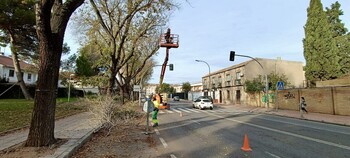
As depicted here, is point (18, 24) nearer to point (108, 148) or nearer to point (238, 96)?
point (108, 148)

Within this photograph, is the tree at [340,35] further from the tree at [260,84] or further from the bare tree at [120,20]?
the bare tree at [120,20]

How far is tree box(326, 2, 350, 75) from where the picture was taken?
28.4 m

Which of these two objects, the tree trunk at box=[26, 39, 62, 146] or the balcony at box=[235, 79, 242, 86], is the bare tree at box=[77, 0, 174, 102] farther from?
the balcony at box=[235, 79, 242, 86]

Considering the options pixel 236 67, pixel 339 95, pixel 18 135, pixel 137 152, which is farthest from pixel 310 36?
pixel 18 135

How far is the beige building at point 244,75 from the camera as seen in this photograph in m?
41.0

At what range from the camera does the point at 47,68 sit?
688 centimetres

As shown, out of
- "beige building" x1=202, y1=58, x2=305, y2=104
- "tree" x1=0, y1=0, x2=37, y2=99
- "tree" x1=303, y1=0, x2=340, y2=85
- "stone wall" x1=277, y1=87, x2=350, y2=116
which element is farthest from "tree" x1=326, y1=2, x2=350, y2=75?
"tree" x1=0, y1=0, x2=37, y2=99

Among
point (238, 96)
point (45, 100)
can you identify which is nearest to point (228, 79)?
point (238, 96)

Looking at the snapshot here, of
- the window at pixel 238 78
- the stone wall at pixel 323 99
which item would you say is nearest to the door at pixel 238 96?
the window at pixel 238 78

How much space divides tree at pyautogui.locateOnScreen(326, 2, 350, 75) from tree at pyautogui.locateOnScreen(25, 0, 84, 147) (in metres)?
30.1

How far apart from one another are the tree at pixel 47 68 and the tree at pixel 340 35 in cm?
3005

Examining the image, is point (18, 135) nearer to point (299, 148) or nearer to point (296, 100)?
point (299, 148)

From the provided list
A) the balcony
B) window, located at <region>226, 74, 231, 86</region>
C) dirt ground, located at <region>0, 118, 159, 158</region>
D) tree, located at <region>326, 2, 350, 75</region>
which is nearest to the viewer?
dirt ground, located at <region>0, 118, 159, 158</region>

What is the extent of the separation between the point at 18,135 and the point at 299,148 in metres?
9.73
